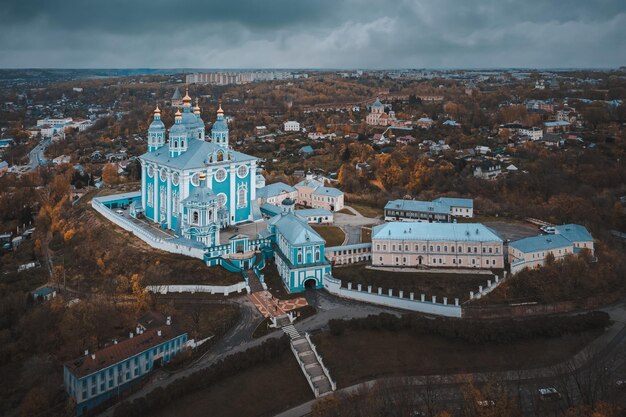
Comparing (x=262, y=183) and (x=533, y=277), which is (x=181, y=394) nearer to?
(x=533, y=277)

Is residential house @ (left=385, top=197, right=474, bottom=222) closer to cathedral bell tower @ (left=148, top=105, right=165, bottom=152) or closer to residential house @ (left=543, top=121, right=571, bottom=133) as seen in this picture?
cathedral bell tower @ (left=148, top=105, right=165, bottom=152)

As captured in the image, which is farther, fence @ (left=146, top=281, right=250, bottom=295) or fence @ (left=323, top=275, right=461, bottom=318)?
fence @ (left=146, top=281, right=250, bottom=295)

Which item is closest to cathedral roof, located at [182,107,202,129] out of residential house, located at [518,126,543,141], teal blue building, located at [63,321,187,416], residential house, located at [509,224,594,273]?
teal blue building, located at [63,321,187,416]

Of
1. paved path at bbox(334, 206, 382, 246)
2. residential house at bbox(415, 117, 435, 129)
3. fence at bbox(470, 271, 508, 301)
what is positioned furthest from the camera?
residential house at bbox(415, 117, 435, 129)

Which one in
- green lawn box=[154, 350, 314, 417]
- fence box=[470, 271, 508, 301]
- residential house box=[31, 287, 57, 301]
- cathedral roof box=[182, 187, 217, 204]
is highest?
cathedral roof box=[182, 187, 217, 204]

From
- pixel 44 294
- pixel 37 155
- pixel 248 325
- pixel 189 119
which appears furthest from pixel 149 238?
pixel 37 155

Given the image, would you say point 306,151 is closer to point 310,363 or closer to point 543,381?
point 310,363

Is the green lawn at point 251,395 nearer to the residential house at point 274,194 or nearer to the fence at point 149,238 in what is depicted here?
the fence at point 149,238
